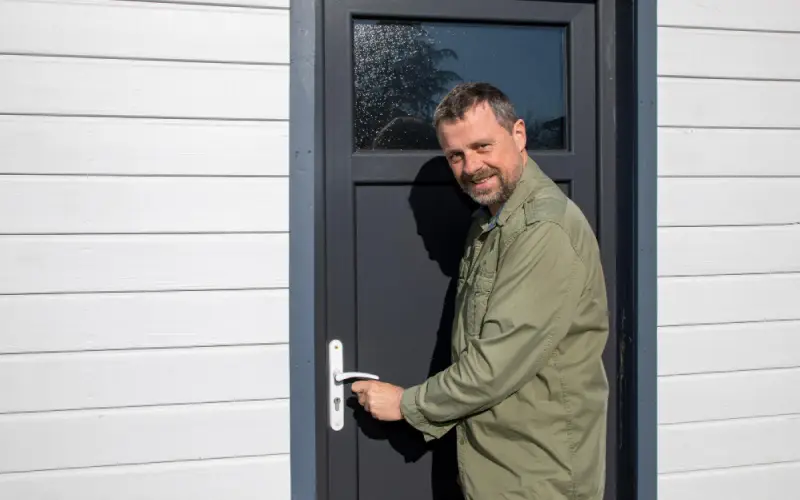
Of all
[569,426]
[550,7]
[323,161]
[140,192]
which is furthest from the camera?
[550,7]

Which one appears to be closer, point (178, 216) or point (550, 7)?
point (178, 216)

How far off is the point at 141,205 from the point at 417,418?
966 millimetres

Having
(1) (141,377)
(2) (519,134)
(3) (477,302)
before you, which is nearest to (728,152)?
(2) (519,134)

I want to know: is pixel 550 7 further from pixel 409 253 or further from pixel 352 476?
pixel 352 476

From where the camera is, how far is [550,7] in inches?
88.7

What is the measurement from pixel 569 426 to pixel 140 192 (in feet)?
4.32

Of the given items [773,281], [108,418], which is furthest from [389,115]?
[773,281]

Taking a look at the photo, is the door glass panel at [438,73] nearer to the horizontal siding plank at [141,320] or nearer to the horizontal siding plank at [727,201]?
the horizontal siding plank at [727,201]

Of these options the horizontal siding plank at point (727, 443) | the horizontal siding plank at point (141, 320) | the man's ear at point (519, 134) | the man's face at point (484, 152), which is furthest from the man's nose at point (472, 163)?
the horizontal siding plank at point (727, 443)

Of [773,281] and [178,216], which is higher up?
[178,216]

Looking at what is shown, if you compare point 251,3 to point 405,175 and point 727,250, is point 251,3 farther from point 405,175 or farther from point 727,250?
point 727,250

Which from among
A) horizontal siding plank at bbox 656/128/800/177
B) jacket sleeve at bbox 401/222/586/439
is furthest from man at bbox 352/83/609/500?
horizontal siding plank at bbox 656/128/800/177

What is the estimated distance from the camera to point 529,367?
5.38 feet

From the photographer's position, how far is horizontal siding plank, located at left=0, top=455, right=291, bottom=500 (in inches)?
75.5
